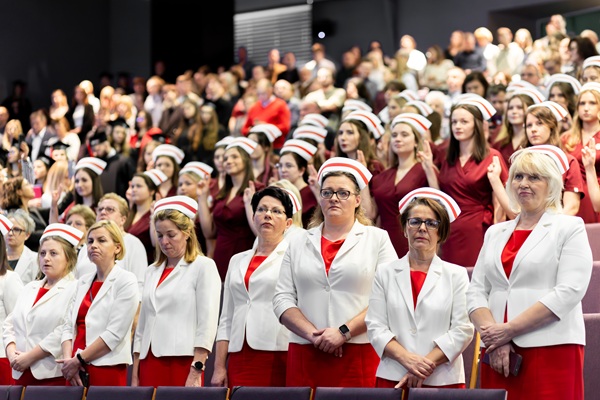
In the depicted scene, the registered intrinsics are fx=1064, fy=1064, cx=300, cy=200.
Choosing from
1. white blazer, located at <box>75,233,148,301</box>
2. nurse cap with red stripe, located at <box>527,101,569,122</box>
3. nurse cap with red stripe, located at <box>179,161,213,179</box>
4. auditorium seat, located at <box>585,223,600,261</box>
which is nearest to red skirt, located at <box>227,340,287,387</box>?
white blazer, located at <box>75,233,148,301</box>

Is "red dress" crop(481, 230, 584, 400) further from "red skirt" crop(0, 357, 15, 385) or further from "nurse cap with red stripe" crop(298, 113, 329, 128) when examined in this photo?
"nurse cap with red stripe" crop(298, 113, 329, 128)

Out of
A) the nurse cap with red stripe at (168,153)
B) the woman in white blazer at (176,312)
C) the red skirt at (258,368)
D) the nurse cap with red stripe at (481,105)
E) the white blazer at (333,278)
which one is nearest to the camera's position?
the white blazer at (333,278)

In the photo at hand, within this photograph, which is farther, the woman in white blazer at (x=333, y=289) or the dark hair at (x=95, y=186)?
the dark hair at (x=95, y=186)

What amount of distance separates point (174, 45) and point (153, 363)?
12590 mm

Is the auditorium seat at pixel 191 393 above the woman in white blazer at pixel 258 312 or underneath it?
underneath

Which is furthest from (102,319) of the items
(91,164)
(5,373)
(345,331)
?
(91,164)

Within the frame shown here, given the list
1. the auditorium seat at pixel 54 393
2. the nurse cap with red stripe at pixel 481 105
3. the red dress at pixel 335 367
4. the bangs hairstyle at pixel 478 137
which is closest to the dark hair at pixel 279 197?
the red dress at pixel 335 367

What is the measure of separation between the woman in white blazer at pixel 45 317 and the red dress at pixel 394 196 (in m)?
1.92

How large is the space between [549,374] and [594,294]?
144 cm

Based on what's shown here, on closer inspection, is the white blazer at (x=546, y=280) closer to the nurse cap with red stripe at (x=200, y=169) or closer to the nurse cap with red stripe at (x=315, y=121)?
the nurse cap with red stripe at (x=200, y=169)

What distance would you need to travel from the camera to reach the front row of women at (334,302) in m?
4.08

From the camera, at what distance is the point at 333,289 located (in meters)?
4.64

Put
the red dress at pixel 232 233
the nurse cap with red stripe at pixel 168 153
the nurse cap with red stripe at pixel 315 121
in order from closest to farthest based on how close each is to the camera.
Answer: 1. the red dress at pixel 232 233
2. the nurse cap with red stripe at pixel 168 153
3. the nurse cap with red stripe at pixel 315 121

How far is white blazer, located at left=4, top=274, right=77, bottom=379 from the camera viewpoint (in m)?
5.50
